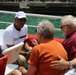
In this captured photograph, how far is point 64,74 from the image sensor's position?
101 inches

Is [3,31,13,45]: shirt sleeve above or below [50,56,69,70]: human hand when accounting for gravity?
below

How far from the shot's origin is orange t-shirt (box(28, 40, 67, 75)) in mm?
2473

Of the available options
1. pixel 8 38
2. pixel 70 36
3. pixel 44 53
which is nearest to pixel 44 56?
pixel 44 53

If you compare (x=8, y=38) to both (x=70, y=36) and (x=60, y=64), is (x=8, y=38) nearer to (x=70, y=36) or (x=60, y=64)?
(x=70, y=36)

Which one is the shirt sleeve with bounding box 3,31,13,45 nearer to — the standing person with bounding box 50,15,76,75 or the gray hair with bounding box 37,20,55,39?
the standing person with bounding box 50,15,76,75

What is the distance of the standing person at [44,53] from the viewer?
2.47 m

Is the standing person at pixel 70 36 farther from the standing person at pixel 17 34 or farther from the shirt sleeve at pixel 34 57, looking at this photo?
the standing person at pixel 17 34

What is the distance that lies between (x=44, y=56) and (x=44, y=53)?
1.0 inches

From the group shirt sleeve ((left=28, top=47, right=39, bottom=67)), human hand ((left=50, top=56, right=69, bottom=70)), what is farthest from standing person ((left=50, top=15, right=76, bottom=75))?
shirt sleeve ((left=28, top=47, right=39, bottom=67))

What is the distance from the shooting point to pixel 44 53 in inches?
97.2

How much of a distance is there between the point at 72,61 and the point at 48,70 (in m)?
0.26

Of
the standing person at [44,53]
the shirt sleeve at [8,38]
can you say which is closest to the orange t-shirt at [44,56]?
the standing person at [44,53]

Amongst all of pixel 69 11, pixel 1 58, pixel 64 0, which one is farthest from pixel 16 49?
pixel 64 0

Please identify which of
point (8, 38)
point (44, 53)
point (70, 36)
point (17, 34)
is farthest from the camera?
point (17, 34)
